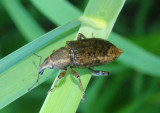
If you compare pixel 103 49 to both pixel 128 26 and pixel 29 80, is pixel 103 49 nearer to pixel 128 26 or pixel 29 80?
pixel 29 80

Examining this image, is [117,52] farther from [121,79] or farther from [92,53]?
[121,79]

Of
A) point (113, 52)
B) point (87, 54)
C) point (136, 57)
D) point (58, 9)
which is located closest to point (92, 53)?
point (87, 54)

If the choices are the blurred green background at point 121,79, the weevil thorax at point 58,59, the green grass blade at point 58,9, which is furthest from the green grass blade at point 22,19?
the green grass blade at point 58,9

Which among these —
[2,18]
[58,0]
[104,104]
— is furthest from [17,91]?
[2,18]

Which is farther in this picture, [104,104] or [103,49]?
[104,104]

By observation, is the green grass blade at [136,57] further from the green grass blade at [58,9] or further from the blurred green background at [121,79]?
the blurred green background at [121,79]
